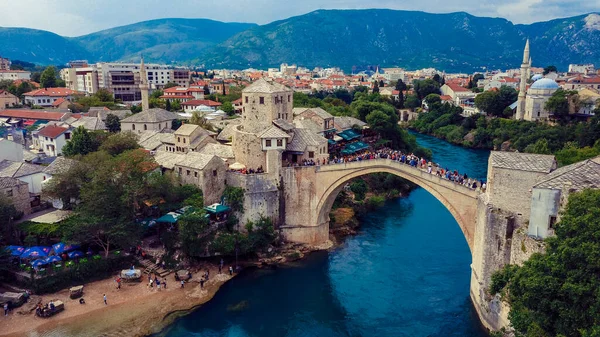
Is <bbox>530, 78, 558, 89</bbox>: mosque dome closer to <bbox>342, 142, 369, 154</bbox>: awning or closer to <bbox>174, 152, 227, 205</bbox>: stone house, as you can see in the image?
<bbox>342, 142, 369, 154</bbox>: awning

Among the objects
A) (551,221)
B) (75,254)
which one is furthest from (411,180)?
(75,254)

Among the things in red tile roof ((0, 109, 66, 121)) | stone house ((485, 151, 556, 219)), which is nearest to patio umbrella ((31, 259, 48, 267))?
stone house ((485, 151, 556, 219))

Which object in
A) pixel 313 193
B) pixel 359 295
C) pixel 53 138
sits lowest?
pixel 359 295

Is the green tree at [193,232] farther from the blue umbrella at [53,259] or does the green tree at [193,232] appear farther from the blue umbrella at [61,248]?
the blue umbrella at [53,259]

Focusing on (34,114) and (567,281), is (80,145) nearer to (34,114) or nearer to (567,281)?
(34,114)

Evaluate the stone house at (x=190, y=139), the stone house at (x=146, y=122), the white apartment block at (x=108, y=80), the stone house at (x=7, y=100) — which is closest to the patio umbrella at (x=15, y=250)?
the stone house at (x=190, y=139)
